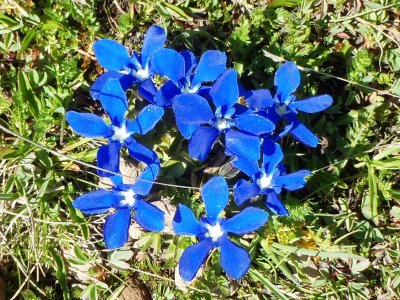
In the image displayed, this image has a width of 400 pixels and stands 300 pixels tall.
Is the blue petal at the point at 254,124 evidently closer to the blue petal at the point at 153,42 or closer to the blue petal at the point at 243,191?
the blue petal at the point at 243,191

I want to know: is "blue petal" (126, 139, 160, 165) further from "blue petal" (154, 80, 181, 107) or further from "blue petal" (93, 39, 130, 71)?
"blue petal" (93, 39, 130, 71)

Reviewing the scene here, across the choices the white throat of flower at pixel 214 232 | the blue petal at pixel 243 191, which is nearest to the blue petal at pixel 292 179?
the blue petal at pixel 243 191

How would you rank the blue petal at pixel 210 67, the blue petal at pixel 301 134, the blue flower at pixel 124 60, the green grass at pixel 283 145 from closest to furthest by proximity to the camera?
1. the blue petal at pixel 210 67
2. the blue flower at pixel 124 60
3. the blue petal at pixel 301 134
4. the green grass at pixel 283 145

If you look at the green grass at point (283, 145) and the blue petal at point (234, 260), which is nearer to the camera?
the blue petal at point (234, 260)

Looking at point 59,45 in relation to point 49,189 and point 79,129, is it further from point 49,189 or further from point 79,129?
point 79,129

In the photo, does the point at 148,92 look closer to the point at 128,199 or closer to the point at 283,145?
the point at 128,199

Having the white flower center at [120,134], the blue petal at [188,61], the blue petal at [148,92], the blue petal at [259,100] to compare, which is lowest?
the white flower center at [120,134]
